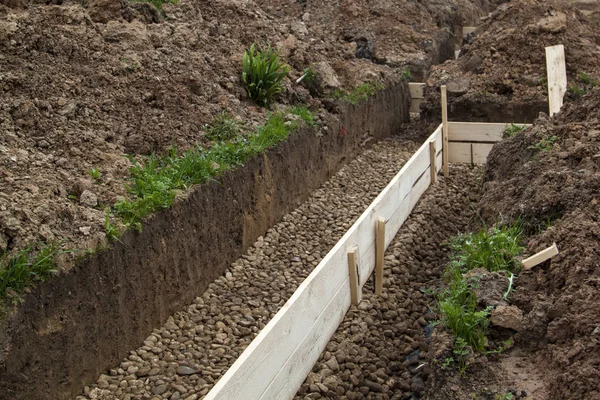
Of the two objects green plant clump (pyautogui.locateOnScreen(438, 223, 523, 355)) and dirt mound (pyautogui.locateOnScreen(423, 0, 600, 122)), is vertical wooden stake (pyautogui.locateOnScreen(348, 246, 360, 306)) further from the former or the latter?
dirt mound (pyautogui.locateOnScreen(423, 0, 600, 122))

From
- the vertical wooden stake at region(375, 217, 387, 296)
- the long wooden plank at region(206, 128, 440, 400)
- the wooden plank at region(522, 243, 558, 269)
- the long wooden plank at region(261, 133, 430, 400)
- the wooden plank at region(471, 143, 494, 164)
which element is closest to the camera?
the long wooden plank at region(206, 128, 440, 400)

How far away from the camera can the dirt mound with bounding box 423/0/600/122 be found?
9.05 metres

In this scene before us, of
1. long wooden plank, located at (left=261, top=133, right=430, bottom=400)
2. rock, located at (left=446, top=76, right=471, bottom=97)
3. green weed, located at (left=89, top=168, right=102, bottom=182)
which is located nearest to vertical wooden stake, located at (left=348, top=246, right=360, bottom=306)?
long wooden plank, located at (left=261, top=133, right=430, bottom=400)

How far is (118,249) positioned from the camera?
4.50m

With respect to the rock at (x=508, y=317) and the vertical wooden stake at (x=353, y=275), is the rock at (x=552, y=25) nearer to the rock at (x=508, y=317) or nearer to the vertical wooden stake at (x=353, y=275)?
the vertical wooden stake at (x=353, y=275)

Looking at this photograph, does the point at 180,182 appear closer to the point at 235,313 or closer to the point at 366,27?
the point at 235,313

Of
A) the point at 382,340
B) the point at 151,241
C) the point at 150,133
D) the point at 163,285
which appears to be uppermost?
the point at 150,133

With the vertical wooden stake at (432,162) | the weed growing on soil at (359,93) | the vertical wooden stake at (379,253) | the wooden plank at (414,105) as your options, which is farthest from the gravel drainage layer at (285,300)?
the wooden plank at (414,105)

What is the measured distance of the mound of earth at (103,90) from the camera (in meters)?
4.65

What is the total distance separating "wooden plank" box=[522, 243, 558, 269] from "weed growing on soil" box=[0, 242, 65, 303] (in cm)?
278

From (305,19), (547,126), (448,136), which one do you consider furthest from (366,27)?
(547,126)

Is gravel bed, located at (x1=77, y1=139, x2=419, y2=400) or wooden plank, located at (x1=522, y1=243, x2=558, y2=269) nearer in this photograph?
wooden plank, located at (x1=522, y1=243, x2=558, y2=269)

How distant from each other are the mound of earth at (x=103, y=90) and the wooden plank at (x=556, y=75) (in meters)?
2.37

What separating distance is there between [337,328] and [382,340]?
1.06 feet
